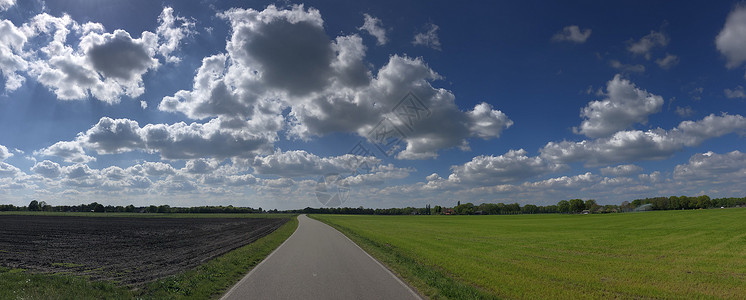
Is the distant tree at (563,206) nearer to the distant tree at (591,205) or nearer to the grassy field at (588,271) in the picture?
the distant tree at (591,205)

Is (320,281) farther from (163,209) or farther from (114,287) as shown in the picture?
(163,209)

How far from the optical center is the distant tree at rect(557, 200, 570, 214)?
619 feet

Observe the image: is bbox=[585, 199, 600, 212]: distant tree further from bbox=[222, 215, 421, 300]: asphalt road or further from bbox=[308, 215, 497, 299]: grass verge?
bbox=[222, 215, 421, 300]: asphalt road

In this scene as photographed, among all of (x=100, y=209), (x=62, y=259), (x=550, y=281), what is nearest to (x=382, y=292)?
(x=550, y=281)

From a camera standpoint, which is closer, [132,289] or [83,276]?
[132,289]

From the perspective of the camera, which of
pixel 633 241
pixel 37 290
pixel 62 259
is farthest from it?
pixel 633 241

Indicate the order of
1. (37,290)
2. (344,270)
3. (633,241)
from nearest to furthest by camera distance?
(37,290)
(344,270)
(633,241)

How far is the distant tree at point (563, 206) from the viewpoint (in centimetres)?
18871

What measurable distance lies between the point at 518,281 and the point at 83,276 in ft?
51.6

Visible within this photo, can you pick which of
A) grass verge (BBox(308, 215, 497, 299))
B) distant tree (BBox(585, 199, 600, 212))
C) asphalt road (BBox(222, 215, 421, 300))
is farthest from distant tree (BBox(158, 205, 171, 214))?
distant tree (BBox(585, 199, 600, 212))

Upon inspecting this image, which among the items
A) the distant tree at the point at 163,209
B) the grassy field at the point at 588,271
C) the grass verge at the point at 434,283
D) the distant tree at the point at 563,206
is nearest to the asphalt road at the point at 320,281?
the grass verge at the point at 434,283

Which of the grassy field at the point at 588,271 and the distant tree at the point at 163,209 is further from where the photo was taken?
the distant tree at the point at 163,209

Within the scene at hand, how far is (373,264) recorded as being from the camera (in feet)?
53.7

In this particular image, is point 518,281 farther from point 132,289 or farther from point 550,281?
point 132,289
